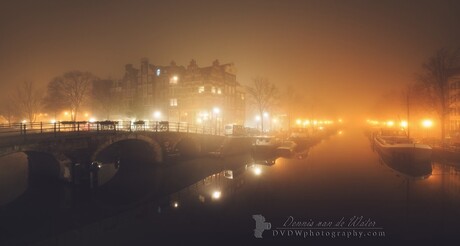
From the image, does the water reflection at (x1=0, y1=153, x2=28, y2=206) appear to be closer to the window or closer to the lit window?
the window

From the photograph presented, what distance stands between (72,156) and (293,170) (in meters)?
25.6

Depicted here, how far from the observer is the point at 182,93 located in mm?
75625

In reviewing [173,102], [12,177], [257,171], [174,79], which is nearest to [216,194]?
[257,171]

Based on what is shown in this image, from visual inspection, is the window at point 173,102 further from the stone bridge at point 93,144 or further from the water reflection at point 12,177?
the water reflection at point 12,177

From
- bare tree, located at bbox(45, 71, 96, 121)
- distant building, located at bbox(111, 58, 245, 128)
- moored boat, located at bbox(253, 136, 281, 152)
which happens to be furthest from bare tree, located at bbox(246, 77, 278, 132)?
bare tree, located at bbox(45, 71, 96, 121)

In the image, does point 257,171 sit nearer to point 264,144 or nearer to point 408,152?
point 264,144

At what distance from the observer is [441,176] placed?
34.5 m

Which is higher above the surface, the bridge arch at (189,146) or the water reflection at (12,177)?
the bridge arch at (189,146)

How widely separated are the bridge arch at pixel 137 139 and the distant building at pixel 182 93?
26.3m

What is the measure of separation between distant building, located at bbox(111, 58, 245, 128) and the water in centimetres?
3283

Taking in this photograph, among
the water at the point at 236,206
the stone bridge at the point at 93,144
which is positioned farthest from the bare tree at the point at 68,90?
the water at the point at 236,206

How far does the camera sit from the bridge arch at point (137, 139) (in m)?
34.5

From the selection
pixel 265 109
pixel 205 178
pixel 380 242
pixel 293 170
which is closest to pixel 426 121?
pixel 265 109

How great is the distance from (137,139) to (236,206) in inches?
797
